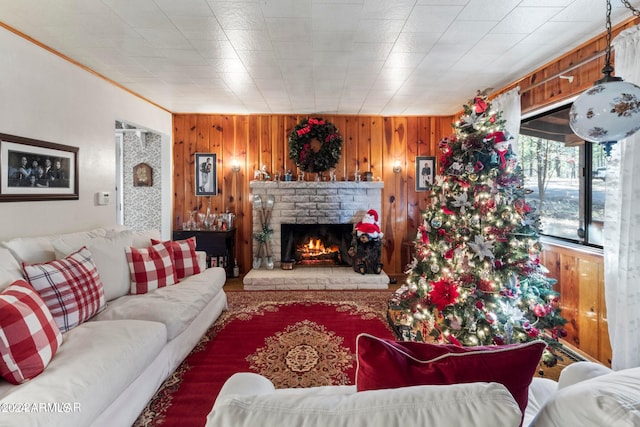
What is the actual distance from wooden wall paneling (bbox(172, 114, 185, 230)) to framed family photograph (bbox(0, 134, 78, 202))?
199cm

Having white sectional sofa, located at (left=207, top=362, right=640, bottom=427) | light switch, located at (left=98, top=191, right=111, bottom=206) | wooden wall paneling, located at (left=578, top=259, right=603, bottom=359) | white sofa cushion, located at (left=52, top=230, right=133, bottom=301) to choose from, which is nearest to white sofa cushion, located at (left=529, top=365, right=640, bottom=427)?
white sectional sofa, located at (left=207, top=362, right=640, bottom=427)

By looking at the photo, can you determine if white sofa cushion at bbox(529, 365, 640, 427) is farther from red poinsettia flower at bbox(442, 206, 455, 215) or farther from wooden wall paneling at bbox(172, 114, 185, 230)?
wooden wall paneling at bbox(172, 114, 185, 230)

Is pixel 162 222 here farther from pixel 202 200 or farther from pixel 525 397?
pixel 525 397

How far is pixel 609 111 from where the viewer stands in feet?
4.94

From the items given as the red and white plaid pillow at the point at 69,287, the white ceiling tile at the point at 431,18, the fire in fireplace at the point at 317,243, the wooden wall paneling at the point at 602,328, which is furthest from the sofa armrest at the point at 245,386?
the fire in fireplace at the point at 317,243

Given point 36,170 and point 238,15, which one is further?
point 36,170

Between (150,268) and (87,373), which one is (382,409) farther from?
(150,268)

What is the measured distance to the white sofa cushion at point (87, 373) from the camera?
128 cm

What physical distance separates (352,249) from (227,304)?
6.19 ft

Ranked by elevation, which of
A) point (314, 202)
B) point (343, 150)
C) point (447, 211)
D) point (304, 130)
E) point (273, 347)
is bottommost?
point (273, 347)

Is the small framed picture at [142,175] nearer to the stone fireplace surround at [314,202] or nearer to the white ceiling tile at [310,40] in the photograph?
the white ceiling tile at [310,40]

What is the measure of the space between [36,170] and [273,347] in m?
2.43

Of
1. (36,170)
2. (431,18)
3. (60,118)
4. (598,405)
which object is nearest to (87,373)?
(598,405)

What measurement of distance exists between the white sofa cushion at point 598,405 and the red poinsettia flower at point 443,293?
1607 millimetres
